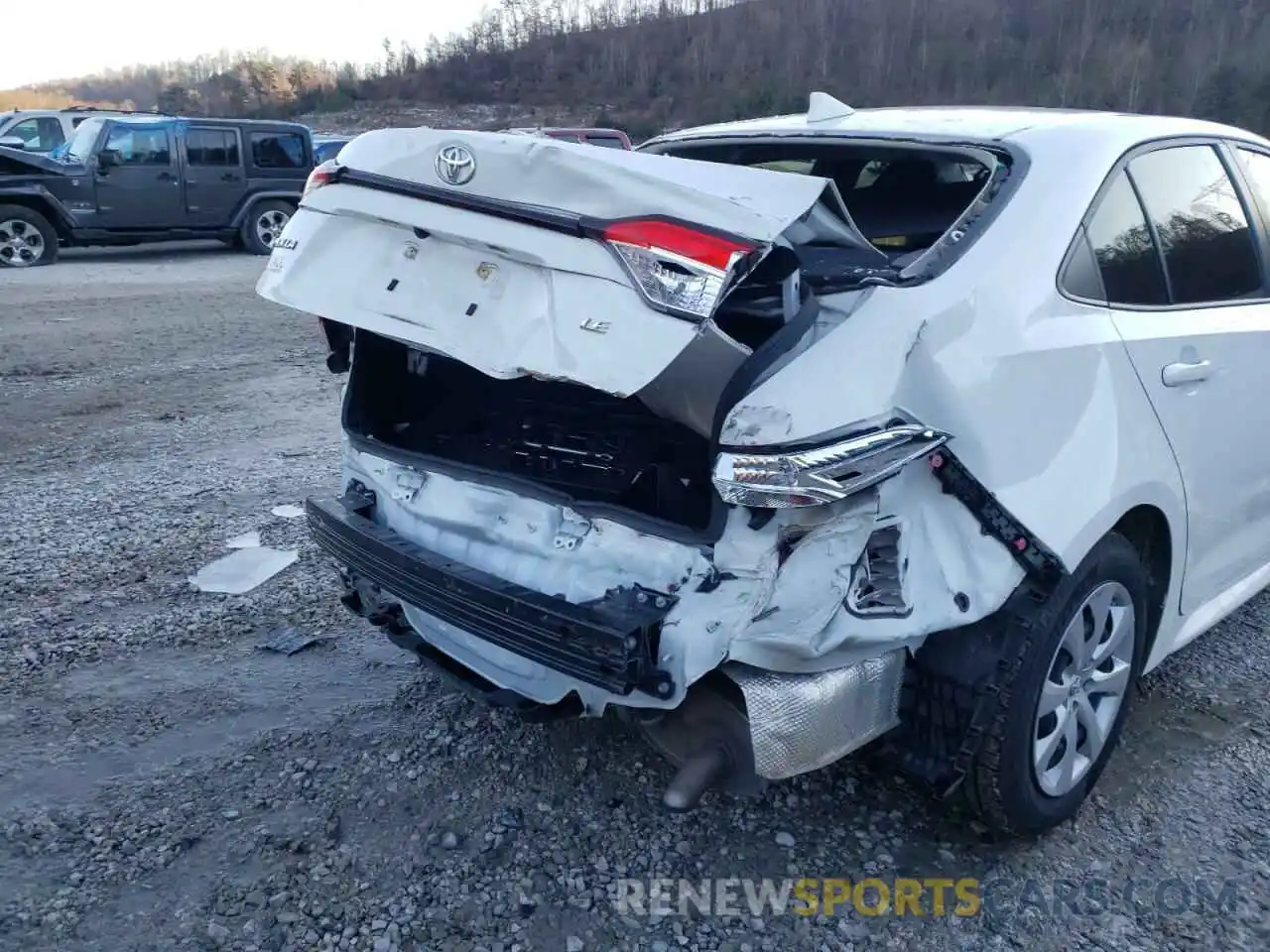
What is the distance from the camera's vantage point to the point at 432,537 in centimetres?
280

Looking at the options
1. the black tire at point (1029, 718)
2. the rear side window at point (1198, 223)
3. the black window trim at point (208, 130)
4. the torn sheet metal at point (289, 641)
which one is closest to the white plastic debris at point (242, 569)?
the torn sheet metal at point (289, 641)

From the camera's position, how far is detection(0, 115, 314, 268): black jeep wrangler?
13.6m

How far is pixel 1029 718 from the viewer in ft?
8.18

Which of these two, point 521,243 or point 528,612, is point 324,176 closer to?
point 521,243

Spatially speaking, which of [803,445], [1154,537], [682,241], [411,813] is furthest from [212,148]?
[803,445]

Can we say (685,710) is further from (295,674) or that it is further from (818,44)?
(818,44)

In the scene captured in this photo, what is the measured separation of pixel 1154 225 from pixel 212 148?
14.6 meters

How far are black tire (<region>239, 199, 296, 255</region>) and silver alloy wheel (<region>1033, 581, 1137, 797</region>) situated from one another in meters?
14.7

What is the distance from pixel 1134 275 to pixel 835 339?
43.7 inches

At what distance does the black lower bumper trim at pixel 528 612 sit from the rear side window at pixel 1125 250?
1445mm

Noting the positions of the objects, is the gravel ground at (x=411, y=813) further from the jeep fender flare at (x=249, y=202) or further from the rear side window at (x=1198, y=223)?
the jeep fender flare at (x=249, y=202)

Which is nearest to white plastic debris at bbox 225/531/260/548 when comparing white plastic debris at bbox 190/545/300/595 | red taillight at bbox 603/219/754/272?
white plastic debris at bbox 190/545/300/595

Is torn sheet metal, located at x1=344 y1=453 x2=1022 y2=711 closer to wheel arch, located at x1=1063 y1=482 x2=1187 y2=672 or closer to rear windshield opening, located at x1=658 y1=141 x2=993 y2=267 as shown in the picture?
wheel arch, located at x1=1063 y1=482 x2=1187 y2=672

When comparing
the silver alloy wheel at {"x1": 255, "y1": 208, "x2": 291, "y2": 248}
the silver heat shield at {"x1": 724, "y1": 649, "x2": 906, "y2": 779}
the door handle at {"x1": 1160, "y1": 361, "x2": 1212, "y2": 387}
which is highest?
the door handle at {"x1": 1160, "y1": 361, "x2": 1212, "y2": 387}
